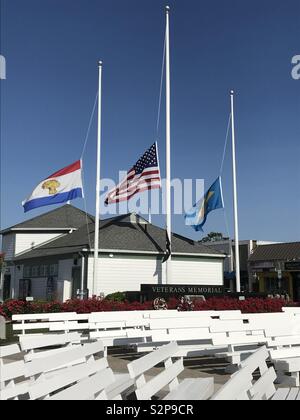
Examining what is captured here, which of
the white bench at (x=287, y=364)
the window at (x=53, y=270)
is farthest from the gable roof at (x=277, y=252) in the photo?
the white bench at (x=287, y=364)

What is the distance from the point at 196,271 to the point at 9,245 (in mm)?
16120

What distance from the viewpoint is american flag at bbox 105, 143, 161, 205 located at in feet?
81.0

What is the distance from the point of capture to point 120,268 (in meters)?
28.0

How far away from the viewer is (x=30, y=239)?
37375mm

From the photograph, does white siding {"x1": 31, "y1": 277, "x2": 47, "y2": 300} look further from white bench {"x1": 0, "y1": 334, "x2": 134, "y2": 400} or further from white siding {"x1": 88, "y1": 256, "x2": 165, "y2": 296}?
white bench {"x1": 0, "y1": 334, "x2": 134, "y2": 400}

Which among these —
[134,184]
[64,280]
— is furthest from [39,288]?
[134,184]

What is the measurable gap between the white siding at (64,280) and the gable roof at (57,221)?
8171 millimetres

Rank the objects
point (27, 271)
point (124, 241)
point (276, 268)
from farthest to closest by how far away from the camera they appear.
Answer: point (276, 268), point (27, 271), point (124, 241)

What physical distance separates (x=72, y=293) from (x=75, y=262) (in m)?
1.83

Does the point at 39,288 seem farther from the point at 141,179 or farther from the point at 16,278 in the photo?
the point at 141,179

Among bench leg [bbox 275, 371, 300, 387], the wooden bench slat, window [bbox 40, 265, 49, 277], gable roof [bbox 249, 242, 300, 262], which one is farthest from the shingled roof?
the wooden bench slat
